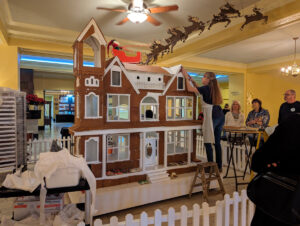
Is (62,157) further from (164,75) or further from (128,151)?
(164,75)

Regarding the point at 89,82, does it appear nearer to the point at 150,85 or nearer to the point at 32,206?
the point at 150,85

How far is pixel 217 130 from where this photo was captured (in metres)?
3.57

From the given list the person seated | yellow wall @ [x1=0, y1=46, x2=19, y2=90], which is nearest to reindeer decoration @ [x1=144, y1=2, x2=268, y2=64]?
the person seated

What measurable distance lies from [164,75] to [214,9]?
190cm

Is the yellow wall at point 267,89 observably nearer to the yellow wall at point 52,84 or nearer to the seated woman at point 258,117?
the seated woman at point 258,117

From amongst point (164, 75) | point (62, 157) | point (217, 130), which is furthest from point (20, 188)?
point (217, 130)

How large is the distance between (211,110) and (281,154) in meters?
2.20

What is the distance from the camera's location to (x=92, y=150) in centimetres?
285

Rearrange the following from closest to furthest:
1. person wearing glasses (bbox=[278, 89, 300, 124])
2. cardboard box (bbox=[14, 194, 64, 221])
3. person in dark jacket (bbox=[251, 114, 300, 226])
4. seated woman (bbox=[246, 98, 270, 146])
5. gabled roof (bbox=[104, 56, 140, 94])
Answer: person in dark jacket (bbox=[251, 114, 300, 226])
cardboard box (bbox=[14, 194, 64, 221])
gabled roof (bbox=[104, 56, 140, 94])
seated woman (bbox=[246, 98, 270, 146])
person wearing glasses (bbox=[278, 89, 300, 124])

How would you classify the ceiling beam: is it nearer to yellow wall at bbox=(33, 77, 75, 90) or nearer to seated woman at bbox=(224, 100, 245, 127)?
seated woman at bbox=(224, 100, 245, 127)

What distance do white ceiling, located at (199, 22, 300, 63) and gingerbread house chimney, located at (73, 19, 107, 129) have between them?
15.1ft

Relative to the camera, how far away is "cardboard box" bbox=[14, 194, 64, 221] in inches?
64.2

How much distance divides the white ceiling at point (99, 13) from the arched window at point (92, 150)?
8.80 ft

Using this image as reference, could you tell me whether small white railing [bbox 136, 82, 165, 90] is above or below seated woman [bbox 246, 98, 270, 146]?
above
